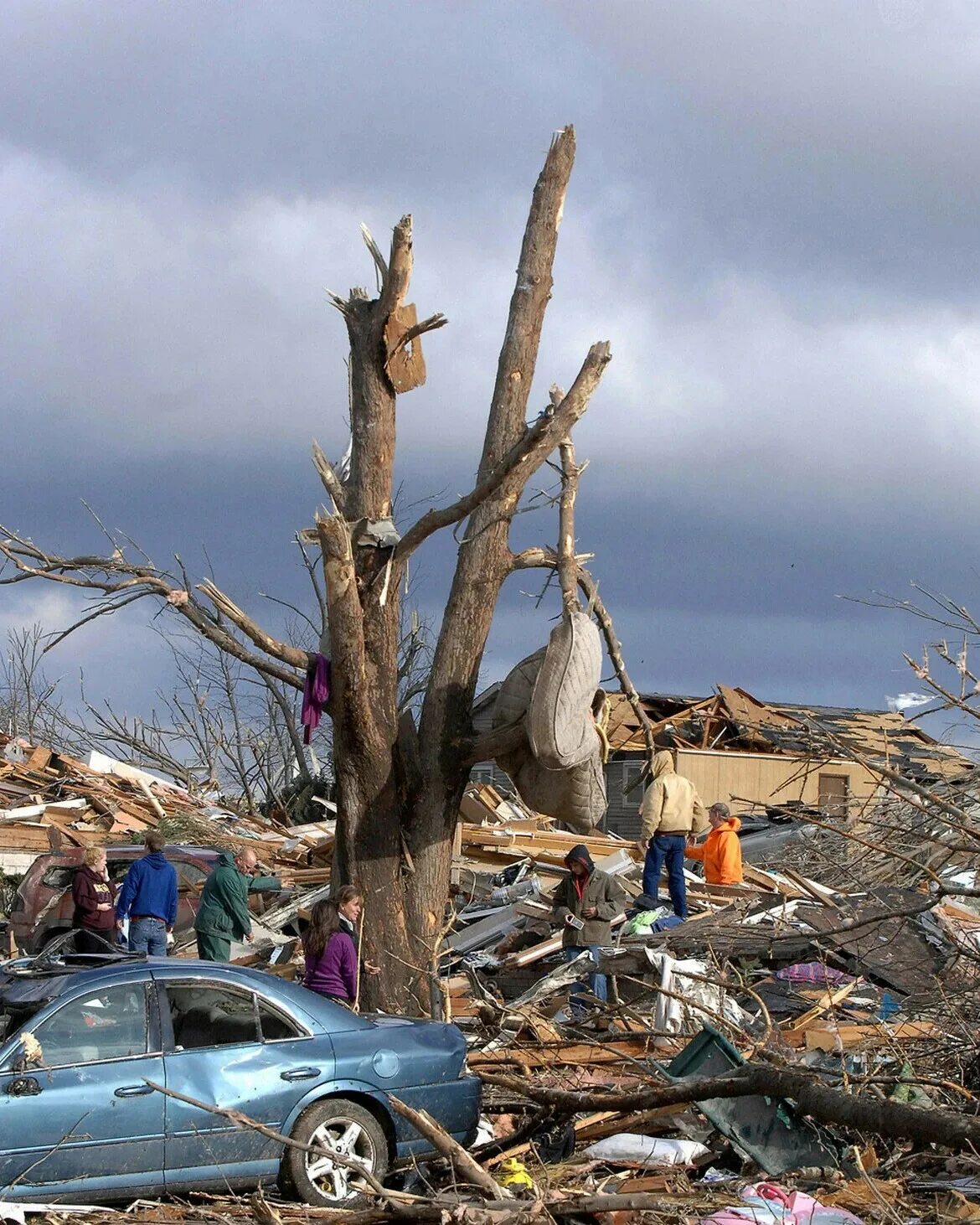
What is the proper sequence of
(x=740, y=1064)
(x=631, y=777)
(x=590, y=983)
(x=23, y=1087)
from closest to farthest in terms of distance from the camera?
1. (x=23, y=1087)
2. (x=740, y=1064)
3. (x=590, y=983)
4. (x=631, y=777)

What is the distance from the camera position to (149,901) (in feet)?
43.1

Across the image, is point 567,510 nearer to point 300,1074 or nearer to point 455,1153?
point 300,1074

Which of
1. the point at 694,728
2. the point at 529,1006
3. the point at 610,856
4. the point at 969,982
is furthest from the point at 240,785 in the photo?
the point at 969,982

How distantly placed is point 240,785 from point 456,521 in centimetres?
2678

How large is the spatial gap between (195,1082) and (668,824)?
25.4 feet

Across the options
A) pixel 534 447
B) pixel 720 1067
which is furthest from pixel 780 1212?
pixel 534 447

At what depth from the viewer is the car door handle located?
26.2 ft

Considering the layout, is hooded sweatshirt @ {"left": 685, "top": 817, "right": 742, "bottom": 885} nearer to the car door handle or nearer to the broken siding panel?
the car door handle

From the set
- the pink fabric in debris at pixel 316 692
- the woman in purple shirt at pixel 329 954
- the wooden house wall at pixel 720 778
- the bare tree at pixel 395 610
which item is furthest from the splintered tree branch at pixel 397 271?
the wooden house wall at pixel 720 778

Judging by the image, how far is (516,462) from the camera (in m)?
9.96

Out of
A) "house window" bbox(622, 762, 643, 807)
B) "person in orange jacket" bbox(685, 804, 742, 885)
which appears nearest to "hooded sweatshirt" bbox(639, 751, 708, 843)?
"person in orange jacket" bbox(685, 804, 742, 885)

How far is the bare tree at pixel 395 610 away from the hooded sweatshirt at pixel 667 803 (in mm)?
3935

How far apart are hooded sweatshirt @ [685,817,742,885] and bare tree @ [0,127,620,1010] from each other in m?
6.04

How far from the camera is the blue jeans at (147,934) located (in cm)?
1315
